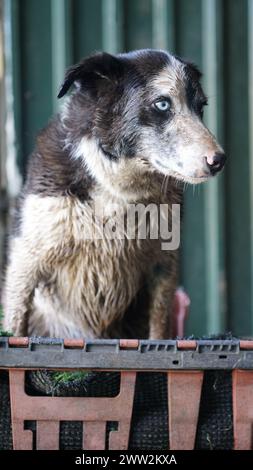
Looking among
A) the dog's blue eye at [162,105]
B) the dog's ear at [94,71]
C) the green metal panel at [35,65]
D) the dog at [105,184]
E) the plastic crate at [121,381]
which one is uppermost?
the green metal panel at [35,65]

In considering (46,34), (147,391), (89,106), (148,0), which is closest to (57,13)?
(46,34)

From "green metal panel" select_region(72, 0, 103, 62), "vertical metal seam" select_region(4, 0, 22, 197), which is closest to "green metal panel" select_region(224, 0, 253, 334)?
"green metal panel" select_region(72, 0, 103, 62)

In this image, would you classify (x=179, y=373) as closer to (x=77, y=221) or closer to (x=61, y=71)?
(x=77, y=221)

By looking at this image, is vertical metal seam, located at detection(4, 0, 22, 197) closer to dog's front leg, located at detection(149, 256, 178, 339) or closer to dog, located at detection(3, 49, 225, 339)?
dog, located at detection(3, 49, 225, 339)

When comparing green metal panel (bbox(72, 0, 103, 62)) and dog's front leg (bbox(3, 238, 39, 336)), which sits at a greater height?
green metal panel (bbox(72, 0, 103, 62))

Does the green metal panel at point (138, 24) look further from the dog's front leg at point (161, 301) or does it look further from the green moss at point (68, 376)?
the green moss at point (68, 376)

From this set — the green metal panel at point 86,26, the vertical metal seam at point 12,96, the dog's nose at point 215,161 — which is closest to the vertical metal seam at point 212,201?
the green metal panel at point 86,26

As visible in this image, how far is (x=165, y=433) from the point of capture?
231 centimetres

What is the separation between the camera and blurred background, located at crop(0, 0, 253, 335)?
195 inches

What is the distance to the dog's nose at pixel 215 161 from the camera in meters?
2.62

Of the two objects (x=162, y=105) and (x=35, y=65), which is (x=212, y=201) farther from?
(x=162, y=105)

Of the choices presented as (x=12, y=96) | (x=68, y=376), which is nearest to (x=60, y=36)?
(x=12, y=96)

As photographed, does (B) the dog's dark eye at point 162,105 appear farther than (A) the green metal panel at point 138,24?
No

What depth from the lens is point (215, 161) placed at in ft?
8.63
